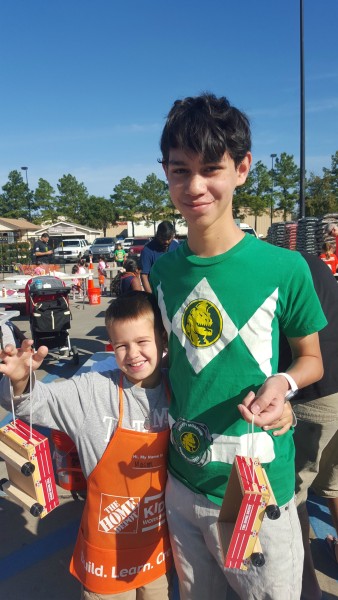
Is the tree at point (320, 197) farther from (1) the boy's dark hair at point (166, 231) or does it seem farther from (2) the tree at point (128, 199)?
(1) the boy's dark hair at point (166, 231)

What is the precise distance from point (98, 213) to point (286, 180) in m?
24.4

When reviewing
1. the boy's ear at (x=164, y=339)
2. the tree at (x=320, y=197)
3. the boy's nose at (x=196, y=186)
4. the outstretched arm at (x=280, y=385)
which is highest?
the tree at (x=320, y=197)

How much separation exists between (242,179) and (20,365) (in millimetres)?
955

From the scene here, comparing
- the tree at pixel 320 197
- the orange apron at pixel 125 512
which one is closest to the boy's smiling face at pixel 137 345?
the orange apron at pixel 125 512

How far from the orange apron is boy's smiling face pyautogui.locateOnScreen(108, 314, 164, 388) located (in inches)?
4.6

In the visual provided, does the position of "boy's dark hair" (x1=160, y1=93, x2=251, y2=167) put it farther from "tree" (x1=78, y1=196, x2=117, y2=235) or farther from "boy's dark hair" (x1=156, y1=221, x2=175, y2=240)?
"tree" (x1=78, y1=196, x2=117, y2=235)

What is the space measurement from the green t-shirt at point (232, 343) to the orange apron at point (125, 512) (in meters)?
0.19

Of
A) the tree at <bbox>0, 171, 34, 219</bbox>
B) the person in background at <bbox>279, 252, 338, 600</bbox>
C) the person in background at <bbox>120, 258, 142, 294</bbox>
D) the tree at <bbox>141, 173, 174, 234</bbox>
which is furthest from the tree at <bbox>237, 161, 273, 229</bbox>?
the person in background at <bbox>279, 252, 338, 600</bbox>

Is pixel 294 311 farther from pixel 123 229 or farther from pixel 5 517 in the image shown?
pixel 123 229

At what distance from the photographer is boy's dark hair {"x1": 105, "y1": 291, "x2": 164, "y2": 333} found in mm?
1525

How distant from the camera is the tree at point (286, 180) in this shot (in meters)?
40.5

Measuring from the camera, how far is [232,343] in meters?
1.31

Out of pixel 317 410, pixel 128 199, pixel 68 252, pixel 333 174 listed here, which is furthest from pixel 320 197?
pixel 317 410

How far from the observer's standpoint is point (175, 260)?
1.50m
